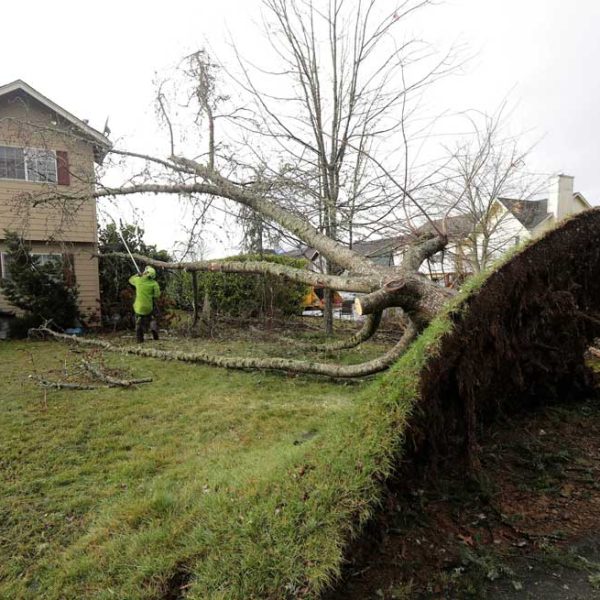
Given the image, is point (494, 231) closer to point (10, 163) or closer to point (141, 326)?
point (141, 326)

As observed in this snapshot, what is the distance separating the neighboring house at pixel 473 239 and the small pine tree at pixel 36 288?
21.5 feet

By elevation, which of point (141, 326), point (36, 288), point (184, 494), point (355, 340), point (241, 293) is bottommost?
point (184, 494)

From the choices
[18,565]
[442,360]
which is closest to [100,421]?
[18,565]

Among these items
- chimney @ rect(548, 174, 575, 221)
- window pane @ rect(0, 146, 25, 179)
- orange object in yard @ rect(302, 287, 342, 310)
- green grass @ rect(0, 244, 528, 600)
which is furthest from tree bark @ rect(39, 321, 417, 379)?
chimney @ rect(548, 174, 575, 221)

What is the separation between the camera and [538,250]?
2.51 metres

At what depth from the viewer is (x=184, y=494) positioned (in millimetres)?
2713

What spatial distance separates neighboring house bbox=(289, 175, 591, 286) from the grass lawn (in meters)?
3.88

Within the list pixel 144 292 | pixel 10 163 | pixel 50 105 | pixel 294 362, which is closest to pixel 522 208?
pixel 294 362

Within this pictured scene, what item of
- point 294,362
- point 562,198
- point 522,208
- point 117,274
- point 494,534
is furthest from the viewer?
point 562,198

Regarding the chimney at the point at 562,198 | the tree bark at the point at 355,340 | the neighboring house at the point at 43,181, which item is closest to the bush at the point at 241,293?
the neighboring house at the point at 43,181

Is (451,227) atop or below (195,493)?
atop

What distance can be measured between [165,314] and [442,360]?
10517 mm

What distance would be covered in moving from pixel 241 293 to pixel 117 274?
3.77 metres

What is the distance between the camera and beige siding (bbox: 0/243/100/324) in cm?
1227
